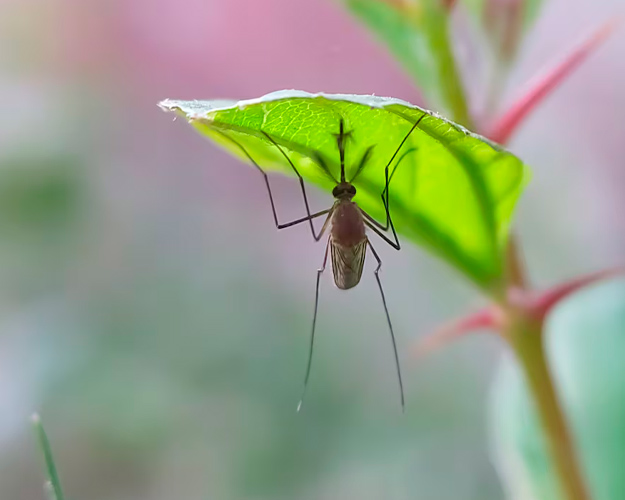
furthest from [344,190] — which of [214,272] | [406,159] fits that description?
[214,272]

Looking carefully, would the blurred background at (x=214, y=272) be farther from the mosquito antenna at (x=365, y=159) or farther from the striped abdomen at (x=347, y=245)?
the mosquito antenna at (x=365, y=159)

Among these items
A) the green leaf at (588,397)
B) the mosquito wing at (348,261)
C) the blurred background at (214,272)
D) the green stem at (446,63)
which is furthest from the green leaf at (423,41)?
the blurred background at (214,272)

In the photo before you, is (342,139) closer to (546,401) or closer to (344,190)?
(344,190)

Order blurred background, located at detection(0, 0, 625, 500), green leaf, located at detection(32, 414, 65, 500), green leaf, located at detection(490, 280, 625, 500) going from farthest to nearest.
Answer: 1. blurred background, located at detection(0, 0, 625, 500)
2. green leaf, located at detection(490, 280, 625, 500)
3. green leaf, located at detection(32, 414, 65, 500)

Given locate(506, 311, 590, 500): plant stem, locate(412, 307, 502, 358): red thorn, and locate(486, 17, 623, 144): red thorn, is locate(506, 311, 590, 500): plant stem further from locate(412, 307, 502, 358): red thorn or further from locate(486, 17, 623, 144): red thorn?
locate(486, 17, 623, 144): red thorn

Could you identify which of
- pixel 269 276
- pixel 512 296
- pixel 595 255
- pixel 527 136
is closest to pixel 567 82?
pixel 527 136

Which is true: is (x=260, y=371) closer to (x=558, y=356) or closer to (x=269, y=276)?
(x=269, y=276)

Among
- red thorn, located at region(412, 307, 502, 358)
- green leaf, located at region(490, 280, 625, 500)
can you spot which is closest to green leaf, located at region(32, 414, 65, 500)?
red thorn, located at region(412, 307, 502, 358)
